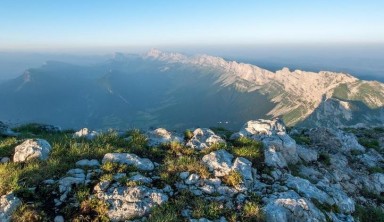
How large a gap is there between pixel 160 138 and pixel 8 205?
9382mm

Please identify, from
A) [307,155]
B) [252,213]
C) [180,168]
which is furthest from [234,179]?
[307,155]

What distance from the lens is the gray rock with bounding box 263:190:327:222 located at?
11.8 metres

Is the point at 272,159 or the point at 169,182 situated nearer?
the point at 169,182

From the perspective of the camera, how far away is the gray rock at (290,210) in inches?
466

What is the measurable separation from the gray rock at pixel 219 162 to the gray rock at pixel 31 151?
7769 mm

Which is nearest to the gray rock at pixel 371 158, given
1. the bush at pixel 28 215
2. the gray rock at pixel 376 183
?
the gray rock at pixel 376 183

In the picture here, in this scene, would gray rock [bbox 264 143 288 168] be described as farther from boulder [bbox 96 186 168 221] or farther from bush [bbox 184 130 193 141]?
boulder [bbox 96 186 168 221]

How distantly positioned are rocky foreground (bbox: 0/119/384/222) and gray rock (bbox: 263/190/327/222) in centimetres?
4

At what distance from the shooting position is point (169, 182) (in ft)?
43.4

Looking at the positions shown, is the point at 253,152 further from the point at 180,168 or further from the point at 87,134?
the point at 87,134

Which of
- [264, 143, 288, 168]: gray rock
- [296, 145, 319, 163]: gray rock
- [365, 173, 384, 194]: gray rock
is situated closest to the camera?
[264, 143, 288, 168]: gray rock

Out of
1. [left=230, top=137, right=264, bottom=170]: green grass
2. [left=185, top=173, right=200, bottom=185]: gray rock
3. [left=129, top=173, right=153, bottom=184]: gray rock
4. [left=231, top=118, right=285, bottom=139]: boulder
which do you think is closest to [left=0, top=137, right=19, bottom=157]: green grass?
[left=129, top=173, right=153, bottom=184]: gray rock

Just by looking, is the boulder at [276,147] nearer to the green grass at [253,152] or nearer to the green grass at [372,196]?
the green grass at [253,152]

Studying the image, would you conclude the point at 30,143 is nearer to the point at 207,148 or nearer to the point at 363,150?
the point at 207,148
